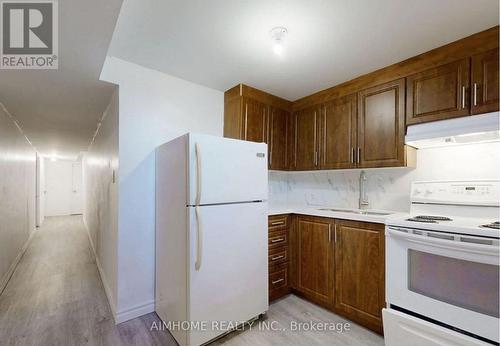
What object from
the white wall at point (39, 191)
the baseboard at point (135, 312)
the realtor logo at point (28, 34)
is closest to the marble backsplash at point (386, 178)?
the baseboard at point (135, 312)

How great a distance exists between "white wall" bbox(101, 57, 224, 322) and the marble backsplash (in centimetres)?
158

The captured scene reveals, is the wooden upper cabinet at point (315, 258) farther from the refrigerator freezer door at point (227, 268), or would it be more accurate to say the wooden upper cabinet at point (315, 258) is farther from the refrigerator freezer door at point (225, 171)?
the refrigerator freezer door at point (225, 171)

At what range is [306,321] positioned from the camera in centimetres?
206

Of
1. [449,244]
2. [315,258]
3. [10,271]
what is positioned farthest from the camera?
[10,271]

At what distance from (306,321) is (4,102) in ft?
12.8

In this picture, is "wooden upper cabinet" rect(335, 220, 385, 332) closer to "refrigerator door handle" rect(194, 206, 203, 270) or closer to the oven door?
the oven door

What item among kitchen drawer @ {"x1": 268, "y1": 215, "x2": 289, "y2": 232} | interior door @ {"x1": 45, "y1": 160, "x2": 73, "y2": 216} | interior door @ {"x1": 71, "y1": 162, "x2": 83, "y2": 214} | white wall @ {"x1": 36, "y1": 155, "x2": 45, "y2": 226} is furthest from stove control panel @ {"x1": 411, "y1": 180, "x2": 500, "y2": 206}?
interior door @ {"x1": 45, "y1": 160, "x2": 73, "y2": 216}

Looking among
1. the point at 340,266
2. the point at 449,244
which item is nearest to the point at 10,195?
the point at 340,266

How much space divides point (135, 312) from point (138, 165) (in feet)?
4.39

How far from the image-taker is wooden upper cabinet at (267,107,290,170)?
111 inches

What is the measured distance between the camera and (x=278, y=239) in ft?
7.89

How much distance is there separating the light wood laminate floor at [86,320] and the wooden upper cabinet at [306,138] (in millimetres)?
1525

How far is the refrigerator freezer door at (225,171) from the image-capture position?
5.49 ft

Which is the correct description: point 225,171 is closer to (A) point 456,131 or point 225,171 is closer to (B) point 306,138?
(B) point 306,138
